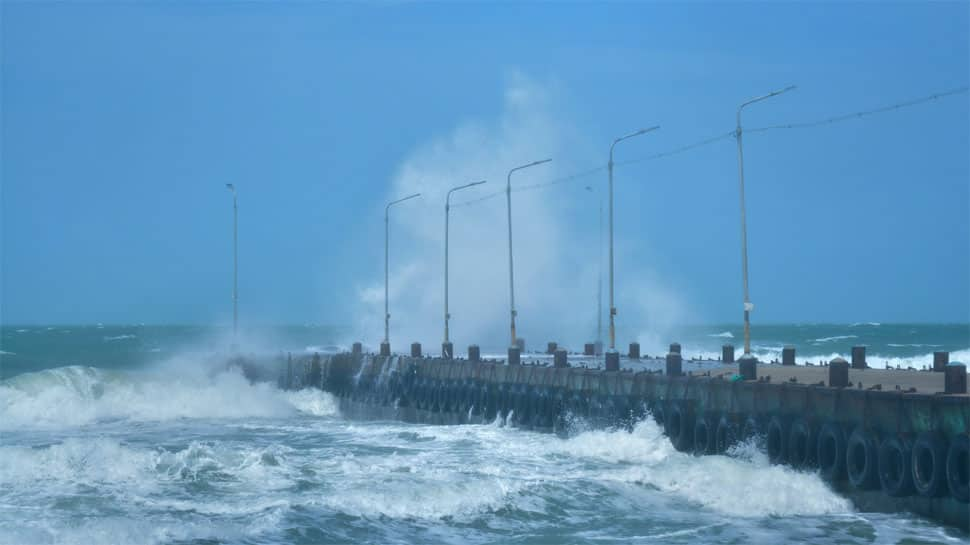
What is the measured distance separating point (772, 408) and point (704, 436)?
297 centimetres

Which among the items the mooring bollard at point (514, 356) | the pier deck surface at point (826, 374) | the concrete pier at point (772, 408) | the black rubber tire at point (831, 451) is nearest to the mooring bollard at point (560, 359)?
the concrete pier at point (772, 408)

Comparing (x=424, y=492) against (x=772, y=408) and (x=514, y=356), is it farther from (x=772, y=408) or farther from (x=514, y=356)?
(x=514, y=356)

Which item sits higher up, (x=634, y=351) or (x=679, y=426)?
(x=634, y=351)

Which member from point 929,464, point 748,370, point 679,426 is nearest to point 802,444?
point 748,370

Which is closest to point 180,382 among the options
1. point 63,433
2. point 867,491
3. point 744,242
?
point 63,433

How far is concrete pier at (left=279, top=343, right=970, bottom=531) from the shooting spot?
21.5m

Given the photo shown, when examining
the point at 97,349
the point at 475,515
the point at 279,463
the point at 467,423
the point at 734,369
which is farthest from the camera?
the point at 97,349

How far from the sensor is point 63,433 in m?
43.7

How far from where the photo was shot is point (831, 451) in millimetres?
24266

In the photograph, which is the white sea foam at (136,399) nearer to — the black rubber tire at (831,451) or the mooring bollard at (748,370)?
the mooring bollard at (748,370)

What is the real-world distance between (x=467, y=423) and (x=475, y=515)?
18826 mm

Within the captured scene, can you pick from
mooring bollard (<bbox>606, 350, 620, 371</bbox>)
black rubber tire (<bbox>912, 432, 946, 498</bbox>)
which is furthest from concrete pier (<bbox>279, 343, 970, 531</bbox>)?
mooring bollard (<bbox>606, 350, 620, 371</bbox>)

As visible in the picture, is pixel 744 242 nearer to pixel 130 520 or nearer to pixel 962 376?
pixel 962 376

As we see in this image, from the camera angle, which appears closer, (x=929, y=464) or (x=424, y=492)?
(x=929, y=464)
